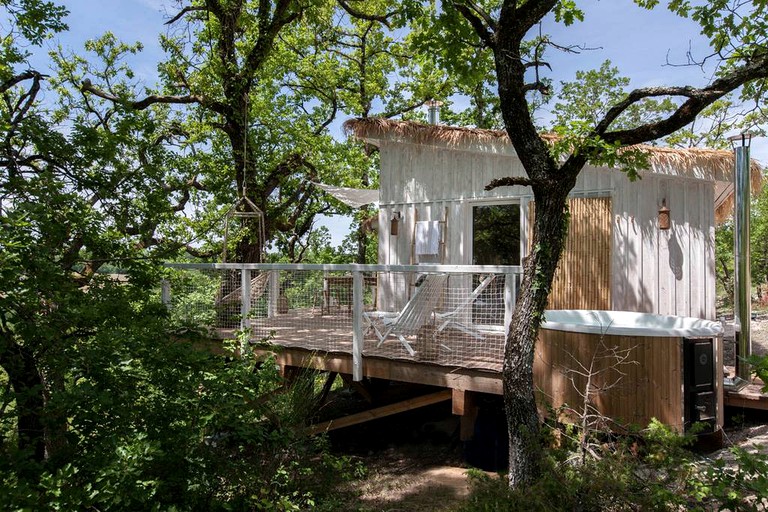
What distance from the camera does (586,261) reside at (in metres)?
6.86

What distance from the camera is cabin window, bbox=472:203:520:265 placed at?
7.58 metres

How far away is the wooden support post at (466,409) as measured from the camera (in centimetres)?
543

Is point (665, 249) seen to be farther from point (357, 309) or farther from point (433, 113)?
point (433, 113)

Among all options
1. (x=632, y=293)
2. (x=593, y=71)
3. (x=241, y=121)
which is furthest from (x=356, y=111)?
(x=632, y=293)

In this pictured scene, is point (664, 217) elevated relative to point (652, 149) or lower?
lower

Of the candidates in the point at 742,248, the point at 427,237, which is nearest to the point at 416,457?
the point at 427,237

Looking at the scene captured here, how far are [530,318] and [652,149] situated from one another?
12.0 feet

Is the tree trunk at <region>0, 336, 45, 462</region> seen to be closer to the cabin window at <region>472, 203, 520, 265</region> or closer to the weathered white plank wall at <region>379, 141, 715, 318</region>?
the cabin window at <region>472, 203, 520, 265</region>

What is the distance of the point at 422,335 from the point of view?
19.0 feet

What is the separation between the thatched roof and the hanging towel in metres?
1.26

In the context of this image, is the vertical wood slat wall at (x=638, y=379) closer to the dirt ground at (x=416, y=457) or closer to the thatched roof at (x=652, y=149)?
the dirt ground at (x=416, y=457)

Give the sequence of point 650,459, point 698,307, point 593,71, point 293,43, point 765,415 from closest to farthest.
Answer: point 650,459
point 765,415
point 698,307
point 293,43
point 593,71

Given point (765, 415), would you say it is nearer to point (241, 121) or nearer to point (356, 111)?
point (241, 121)

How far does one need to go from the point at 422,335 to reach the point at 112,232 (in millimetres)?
3303
